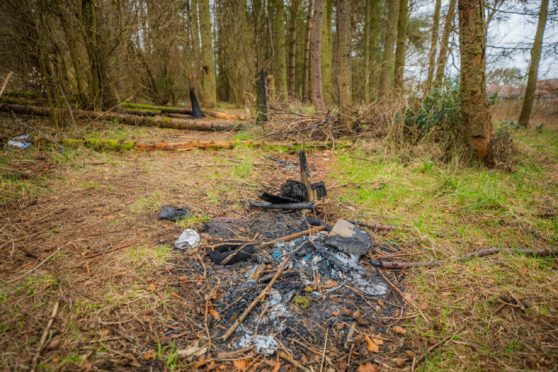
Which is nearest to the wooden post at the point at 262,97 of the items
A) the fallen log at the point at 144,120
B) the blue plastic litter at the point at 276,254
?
the fallen log at the point at 144,120

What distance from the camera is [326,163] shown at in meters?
4.53

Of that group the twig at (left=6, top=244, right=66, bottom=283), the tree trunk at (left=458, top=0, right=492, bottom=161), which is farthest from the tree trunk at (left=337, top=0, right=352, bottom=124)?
the twig at (left=6, top=244, right=66, bottom=283)

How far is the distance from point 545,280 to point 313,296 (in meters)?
1.56

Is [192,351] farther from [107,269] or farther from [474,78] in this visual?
[474,78]

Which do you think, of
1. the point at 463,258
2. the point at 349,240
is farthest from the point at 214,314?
the point at 463,258

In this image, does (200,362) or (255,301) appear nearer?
(200,362)

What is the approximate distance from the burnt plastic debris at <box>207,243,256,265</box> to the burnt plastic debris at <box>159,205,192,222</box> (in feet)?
2.02

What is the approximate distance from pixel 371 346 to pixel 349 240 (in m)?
0.82

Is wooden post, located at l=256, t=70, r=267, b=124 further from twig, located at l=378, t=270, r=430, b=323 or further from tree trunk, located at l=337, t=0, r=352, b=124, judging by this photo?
twig, located at l=378, t=270, r=430, b=323

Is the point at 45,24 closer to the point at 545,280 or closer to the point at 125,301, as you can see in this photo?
the point at 125,301

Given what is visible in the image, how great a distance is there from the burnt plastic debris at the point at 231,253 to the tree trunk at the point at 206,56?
894 centimetres

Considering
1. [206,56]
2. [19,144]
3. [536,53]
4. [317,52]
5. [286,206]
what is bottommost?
[286,206]

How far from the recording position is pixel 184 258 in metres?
2.03

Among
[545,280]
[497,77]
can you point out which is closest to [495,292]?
[545,280]
